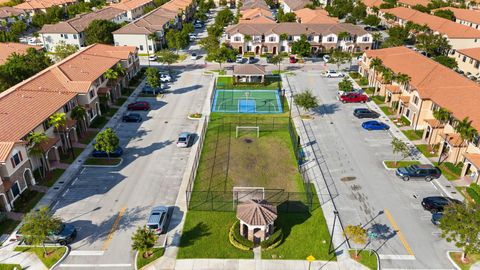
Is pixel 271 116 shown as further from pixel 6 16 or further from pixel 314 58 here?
pixel 6 16

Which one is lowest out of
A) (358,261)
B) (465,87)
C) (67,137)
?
(358,261)

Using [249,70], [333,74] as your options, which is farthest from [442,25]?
[249,70]

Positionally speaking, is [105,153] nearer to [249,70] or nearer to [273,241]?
[273,241]

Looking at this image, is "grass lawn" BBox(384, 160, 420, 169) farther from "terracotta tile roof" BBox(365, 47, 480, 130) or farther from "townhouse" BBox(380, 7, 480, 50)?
"townhouse" BBox(380, 7, 480, 50)

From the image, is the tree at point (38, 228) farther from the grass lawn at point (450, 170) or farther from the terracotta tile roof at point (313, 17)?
the terracotta tile roof at point (313, 17)

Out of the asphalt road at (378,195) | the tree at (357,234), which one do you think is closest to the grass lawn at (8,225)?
the tree at (357,234)

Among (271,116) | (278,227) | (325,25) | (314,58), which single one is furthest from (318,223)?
(325,25)
